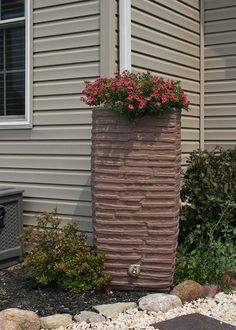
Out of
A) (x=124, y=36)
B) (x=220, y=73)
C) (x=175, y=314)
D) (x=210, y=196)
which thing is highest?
(x=124, y=36)

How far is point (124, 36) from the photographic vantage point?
5.09 meters

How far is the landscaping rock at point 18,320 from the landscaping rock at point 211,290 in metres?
1.45

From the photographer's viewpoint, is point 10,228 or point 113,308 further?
point 10,228

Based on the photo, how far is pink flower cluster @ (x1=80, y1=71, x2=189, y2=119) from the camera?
13.9ft

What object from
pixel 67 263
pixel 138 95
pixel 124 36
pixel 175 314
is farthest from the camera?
pixel 124 36

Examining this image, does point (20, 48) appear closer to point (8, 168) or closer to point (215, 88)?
point (8, 168)

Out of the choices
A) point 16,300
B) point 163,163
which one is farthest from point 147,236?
point 16,300

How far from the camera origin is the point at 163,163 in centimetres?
438

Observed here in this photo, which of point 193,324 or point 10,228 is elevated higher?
point 10,228

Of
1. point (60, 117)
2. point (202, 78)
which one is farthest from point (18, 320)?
point (202, 78)

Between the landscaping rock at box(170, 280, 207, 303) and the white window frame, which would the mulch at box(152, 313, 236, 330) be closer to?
the landscaping rock at box(170, 280, 207, 303)

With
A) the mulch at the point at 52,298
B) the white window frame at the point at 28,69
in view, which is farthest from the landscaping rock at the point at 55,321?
the white window frame at the point at 28,69

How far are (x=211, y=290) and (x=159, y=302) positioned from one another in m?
0.60

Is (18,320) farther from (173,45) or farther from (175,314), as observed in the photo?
(173,45)
